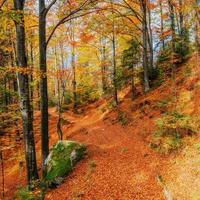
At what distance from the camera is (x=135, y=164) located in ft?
33.8

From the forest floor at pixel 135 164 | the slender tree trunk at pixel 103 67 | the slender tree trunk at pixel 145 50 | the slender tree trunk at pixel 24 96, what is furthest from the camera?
the slender tree trunk at pixel 103 67

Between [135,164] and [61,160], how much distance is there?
3124 mm

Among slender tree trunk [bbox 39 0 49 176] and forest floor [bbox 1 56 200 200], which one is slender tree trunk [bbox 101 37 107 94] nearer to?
forest floor [bbox 1 56 200 200]

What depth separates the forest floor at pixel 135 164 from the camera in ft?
26.7

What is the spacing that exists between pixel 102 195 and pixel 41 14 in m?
8.05

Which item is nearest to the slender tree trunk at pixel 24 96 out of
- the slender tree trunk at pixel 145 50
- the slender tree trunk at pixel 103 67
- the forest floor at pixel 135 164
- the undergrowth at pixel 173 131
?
the forest floor at pixel 135 164

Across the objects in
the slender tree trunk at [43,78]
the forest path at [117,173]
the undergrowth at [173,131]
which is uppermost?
the slender tree trunk at [43,78]

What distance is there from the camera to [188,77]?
1659cm

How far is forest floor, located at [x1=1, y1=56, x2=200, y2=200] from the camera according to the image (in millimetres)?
8125

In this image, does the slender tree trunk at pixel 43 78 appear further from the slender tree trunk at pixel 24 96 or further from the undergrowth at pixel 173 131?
the undergrowth at pixel 173 131

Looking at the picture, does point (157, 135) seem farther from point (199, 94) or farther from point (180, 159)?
point (199, 94)

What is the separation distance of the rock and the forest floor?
0.30 m

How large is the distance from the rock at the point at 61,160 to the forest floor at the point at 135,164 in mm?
297

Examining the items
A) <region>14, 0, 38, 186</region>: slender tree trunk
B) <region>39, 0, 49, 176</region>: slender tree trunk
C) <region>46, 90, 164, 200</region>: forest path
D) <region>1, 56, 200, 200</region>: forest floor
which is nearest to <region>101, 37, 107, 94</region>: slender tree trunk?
<region>1, 56, 200, 200</region>: forest floor
